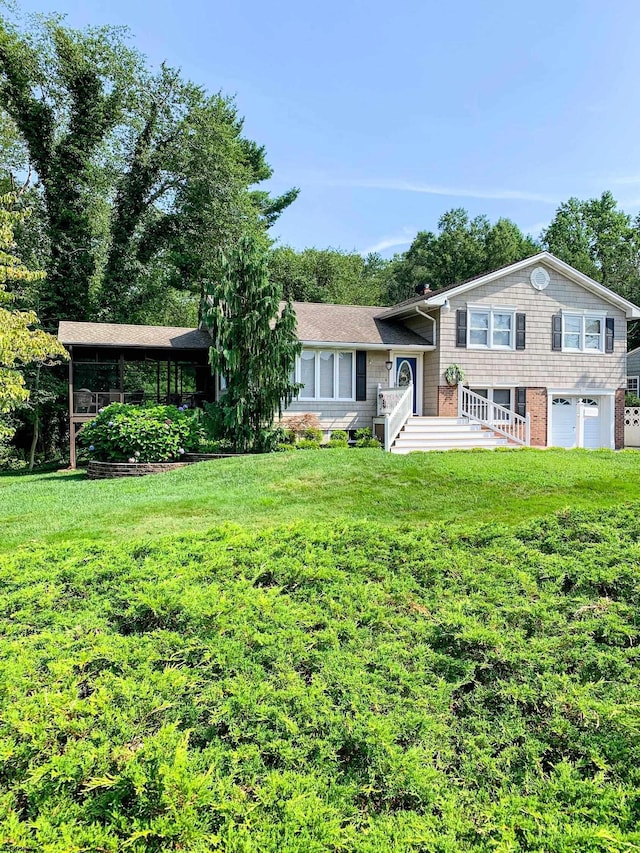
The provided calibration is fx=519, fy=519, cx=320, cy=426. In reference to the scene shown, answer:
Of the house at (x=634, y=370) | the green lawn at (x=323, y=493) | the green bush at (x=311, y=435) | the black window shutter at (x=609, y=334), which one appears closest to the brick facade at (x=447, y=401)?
the green bush at (x=311, y=435)

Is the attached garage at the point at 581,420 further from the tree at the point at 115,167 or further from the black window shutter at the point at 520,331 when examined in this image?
the tree at the point at 115,167

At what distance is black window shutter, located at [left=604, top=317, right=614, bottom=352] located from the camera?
17.8 meters

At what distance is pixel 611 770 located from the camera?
7.52 feet

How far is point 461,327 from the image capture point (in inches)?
642

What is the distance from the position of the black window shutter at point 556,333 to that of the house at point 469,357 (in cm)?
4

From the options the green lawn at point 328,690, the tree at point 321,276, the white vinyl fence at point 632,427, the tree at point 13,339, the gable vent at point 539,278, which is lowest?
the green lawn at point 328,690

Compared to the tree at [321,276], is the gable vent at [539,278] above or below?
below

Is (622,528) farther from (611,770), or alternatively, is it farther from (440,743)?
(440,743)

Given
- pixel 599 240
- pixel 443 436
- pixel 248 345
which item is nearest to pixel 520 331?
pixel 443 436

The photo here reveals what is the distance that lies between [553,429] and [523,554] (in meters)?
14.5

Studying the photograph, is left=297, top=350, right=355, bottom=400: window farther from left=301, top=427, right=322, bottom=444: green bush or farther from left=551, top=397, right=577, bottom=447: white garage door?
left=551, top=397, right=577, bottom=447: white garage door

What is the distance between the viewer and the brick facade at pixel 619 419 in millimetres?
17750

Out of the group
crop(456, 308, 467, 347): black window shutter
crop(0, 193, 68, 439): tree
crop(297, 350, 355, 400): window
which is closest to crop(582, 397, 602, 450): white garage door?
crop(456, 308, 467, 347): black window shutter

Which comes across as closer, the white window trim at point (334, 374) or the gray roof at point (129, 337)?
the gray roof at point (129, 337)
